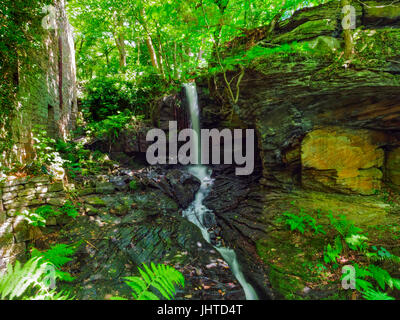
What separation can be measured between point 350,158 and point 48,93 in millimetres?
10149

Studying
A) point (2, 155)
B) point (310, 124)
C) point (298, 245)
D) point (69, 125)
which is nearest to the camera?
point (2, 155)

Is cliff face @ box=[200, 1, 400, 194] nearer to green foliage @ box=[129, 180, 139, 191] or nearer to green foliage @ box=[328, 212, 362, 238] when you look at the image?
green foliage @ box=[328, 212, 362, 238]

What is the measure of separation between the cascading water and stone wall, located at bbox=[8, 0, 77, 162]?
497 cm

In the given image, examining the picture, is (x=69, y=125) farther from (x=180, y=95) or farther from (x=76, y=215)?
(x=76, y=215)

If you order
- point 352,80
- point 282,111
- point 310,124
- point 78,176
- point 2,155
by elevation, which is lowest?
point 78,176

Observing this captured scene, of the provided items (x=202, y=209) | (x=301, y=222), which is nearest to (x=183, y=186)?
(x=202, y=209)

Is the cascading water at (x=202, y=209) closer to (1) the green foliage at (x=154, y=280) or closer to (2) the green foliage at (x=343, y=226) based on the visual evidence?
(2) the green foliage at (x=343, y=226)

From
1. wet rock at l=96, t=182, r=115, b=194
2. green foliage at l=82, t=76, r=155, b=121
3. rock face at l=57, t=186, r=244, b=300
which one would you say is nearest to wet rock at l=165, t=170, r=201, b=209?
rock face at l=57, t=186, r=244, b=300

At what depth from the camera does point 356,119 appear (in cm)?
498

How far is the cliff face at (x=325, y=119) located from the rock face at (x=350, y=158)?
3 cm

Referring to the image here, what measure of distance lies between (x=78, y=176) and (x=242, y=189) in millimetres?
5866

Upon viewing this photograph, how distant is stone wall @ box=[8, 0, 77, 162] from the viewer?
Result: 438 centimetres

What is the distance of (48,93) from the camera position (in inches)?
251
